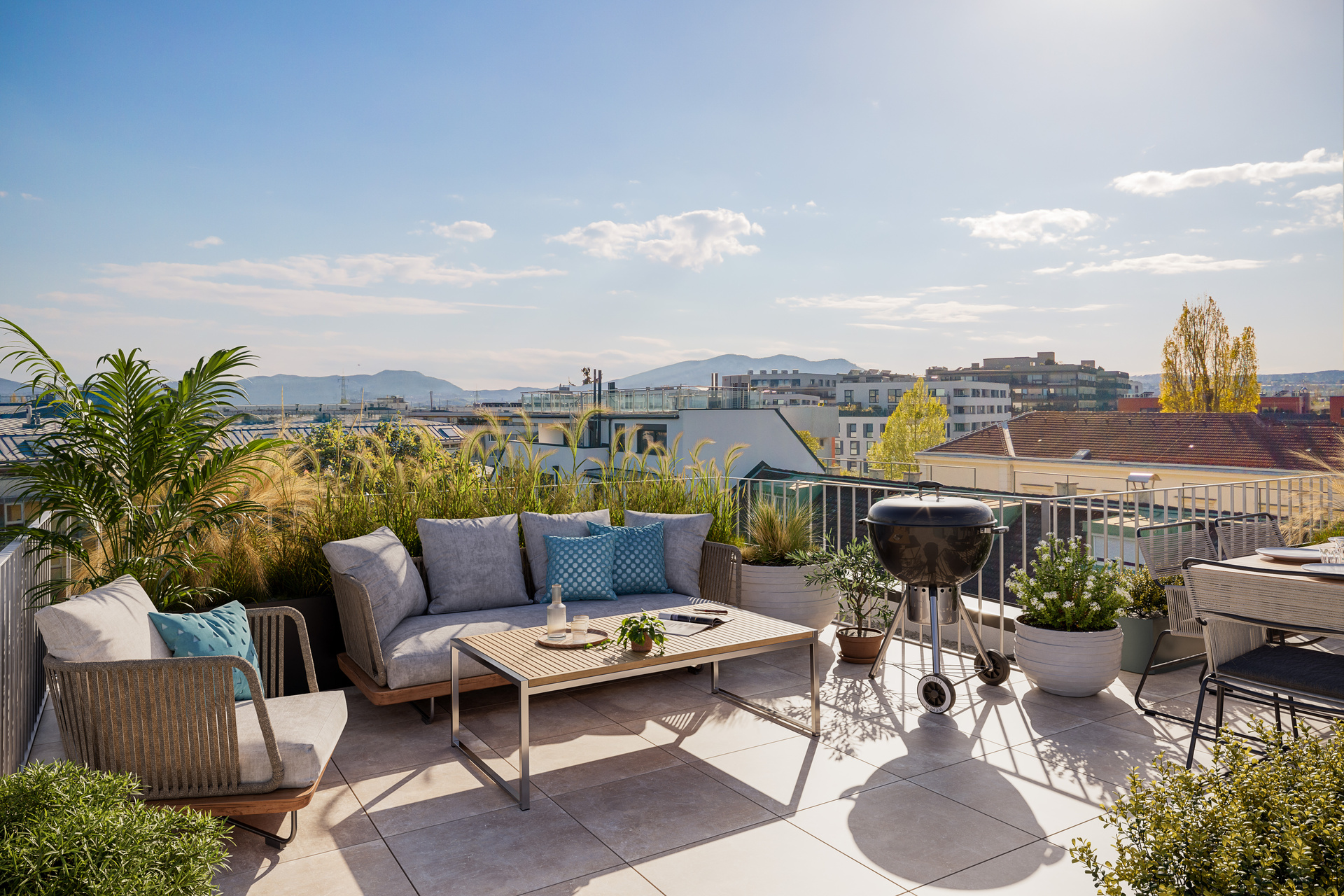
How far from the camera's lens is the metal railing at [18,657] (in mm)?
2635

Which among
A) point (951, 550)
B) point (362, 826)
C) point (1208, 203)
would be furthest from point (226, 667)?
point (1208, 203)

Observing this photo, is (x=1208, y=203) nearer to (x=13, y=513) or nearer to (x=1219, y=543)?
(x=1219, y=543)

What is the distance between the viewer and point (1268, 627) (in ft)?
9.14

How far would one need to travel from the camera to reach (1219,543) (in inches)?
154

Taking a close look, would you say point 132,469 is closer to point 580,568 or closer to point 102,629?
point 102,629

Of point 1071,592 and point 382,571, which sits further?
point 1071,592

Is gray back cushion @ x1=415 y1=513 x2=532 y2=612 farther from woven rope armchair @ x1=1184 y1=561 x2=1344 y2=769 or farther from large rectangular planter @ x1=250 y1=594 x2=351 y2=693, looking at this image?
woven rope armchair @ x1=1184 y1=561 x2=1344 y2=769

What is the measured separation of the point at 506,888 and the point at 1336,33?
10095 mm

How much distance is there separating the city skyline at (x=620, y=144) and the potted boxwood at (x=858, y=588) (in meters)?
3.17

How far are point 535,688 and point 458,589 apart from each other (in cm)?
149

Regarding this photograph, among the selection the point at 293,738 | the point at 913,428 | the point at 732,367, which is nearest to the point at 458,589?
A: the point at 293,738

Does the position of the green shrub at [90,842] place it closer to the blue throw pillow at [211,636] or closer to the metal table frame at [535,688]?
the blue throw pillow at [211,636]

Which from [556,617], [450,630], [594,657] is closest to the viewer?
[594,657]

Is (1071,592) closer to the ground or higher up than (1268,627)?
closer to the ground
